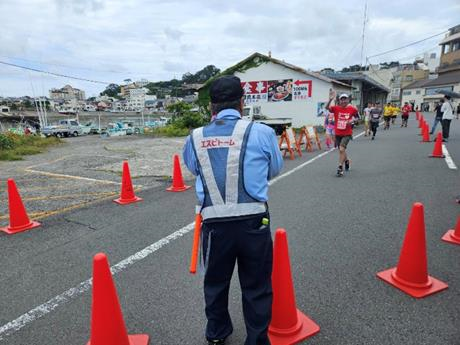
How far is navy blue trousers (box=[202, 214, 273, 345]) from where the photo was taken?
203 centimetres

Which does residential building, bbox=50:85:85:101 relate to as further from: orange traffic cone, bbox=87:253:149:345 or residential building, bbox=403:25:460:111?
orange traffic cone, bbox=87:253:149:345

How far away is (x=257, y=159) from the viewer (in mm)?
2006

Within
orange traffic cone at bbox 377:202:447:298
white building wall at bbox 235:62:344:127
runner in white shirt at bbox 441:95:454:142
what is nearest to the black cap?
orange traffic cone at bbox 377:202:447:298

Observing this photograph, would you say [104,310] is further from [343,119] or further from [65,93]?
[65,93]

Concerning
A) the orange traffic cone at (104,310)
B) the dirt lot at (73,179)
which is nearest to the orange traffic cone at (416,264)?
the orange traffic cone at (104,310)

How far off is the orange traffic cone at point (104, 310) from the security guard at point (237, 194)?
2.21 feet

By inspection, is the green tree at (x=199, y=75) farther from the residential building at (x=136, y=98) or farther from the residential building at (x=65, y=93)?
the residential building at (x=65, y=93)

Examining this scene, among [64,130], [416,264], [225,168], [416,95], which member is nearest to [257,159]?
[225,168]

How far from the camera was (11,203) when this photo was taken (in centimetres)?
480

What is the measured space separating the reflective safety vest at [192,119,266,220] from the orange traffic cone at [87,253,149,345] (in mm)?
801

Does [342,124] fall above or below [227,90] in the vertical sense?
below

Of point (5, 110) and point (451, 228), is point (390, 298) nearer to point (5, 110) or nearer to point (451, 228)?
point (451, 228)

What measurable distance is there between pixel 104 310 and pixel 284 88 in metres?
24.5

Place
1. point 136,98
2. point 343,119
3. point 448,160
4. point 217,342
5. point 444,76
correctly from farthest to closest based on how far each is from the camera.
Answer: point 136,98
point 444,76
point 448,160
point 343,119
point 217,342
